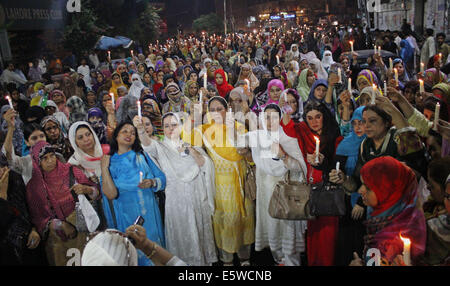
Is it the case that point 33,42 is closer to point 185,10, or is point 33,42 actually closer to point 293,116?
point 293,116

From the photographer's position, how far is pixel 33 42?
1698 centimetres

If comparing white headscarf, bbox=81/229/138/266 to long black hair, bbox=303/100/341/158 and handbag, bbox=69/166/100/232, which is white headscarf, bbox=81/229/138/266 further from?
long black hair, bbox=303/100/341/158

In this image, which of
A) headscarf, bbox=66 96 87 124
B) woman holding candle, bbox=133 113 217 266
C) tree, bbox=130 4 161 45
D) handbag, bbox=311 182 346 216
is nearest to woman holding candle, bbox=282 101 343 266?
handbag, bbox=311 182 346 216

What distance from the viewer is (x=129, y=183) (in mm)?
3057

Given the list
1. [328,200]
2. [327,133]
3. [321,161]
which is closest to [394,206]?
[328,200]

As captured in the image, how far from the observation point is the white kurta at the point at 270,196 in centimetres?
314

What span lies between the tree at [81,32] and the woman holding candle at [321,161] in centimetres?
1489

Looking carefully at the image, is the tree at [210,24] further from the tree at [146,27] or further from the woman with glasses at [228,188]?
the woman with glasses at [228,188]

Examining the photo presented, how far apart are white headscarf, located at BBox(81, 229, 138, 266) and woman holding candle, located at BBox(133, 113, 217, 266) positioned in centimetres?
130

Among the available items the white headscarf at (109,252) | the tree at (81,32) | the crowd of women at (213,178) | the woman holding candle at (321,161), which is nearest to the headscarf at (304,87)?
the crowd of women at (213,178)
